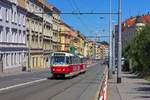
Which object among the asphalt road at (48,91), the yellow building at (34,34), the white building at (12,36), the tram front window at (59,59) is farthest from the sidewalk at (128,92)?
the yellow building at (34,34)

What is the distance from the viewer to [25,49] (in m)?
88.8

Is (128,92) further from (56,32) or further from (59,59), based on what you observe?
(56,32)

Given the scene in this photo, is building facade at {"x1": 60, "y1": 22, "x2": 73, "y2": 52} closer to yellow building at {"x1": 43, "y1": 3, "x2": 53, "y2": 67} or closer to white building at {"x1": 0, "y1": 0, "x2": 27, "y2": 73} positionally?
yellow building at {"x1": 43, "y1": 3, "x2": 53, "y2": 67}

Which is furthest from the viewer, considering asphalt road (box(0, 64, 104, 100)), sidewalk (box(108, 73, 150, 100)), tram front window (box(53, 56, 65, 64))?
tram front window (box(53, 56, 65, 64))

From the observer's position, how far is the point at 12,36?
7938cm

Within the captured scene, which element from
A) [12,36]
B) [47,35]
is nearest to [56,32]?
[47,35]

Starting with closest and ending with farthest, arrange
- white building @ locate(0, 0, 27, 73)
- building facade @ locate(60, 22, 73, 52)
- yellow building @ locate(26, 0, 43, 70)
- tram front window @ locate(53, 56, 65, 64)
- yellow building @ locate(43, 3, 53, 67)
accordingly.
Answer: tram front window @ locate(53, 56, 65, 64), white building @ locate(0, 0, 27, 73), yellow building @ locate(26, 0, 43, 70), yellow building @ locate(43, 3, 53, 67), building facade @ locate(60, 22, 73, 52)

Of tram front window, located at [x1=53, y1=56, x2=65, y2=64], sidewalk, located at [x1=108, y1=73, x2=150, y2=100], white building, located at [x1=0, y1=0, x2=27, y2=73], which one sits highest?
white building, located at [x1=0, y1=0, x2=27, y2=73]

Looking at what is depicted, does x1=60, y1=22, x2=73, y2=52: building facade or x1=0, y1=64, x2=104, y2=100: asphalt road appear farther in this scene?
x1=60, y1=22, x2=73, y2=52: building facade

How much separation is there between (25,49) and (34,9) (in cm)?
1517

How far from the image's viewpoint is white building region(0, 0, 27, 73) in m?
72.8

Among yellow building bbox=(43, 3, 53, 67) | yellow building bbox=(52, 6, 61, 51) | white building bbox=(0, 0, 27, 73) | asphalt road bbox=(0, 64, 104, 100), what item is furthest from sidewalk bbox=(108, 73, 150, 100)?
yellow building bbox=(52, 6, 61, 51)

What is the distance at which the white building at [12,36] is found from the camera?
72750 mm

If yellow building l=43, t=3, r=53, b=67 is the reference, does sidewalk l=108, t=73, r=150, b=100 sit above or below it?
below
